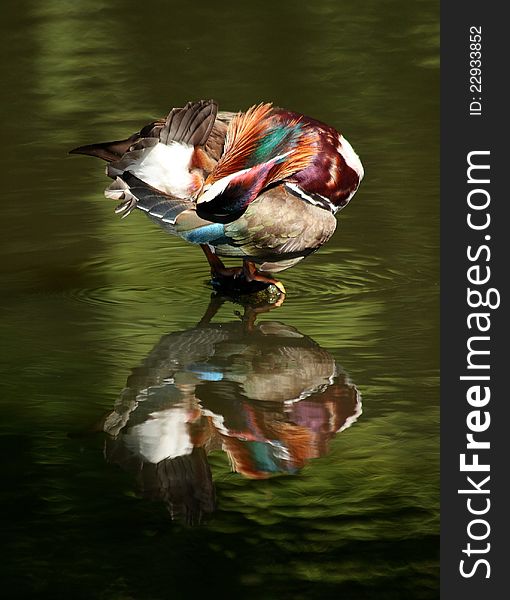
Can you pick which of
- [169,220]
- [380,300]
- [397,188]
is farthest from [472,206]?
[397,188]

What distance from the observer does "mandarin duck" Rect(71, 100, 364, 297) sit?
7441 mm

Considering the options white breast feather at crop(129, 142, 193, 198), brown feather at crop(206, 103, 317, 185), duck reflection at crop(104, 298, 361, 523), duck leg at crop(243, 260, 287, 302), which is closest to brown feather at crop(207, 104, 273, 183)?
brown feather at crop(206, 103, 317, 185)

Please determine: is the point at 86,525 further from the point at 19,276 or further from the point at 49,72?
the point at 49,72

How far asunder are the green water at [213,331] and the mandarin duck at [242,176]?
0.46 metres

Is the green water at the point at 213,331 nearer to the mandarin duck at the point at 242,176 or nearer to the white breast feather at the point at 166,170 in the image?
the mandarin duck at the point at 242,176

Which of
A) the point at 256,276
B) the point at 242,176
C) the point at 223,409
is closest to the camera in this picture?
the point at 223,409

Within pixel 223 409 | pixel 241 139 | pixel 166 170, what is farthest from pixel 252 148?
pixel 223 409

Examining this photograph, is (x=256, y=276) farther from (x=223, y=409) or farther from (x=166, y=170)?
(x=223, y=409)

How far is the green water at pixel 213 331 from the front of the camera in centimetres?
513

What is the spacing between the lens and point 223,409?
20.9ft

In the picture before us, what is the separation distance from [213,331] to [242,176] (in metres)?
0.80

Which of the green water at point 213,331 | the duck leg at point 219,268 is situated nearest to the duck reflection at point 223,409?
the green water at point 213,331

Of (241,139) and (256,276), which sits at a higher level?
(241,139)

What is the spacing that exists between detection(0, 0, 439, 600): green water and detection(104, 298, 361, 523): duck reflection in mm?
22
